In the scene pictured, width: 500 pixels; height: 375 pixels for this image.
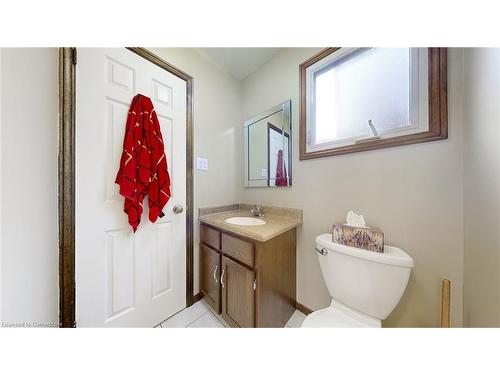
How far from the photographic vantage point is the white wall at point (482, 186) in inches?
19.9

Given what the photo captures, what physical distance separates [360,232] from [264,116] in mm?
1203

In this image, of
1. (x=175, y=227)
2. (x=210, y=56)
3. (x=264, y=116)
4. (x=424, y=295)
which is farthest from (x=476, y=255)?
(x=210, y=56)

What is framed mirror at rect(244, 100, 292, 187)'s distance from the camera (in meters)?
1.28

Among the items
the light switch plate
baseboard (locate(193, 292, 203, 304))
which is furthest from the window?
baseboard (locate(193, 292, 203, 304))

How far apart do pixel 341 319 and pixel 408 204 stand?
0.67m

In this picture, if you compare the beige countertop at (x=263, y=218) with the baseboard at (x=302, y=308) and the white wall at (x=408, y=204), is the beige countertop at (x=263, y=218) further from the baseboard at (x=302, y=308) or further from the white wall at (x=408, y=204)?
the baseboard at (x=302, y=308)

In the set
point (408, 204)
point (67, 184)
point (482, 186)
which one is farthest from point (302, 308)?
point (67, 184)

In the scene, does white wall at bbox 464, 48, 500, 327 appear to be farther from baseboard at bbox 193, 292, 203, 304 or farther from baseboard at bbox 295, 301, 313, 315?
baseboard at bbox 193, 292, 203, 304

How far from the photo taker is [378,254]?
69 cm

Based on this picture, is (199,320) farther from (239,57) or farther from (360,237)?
(239,57)

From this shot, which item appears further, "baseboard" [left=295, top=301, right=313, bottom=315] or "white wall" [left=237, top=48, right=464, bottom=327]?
"baseboard" [left=295, top=301, right=313, bottom=315]

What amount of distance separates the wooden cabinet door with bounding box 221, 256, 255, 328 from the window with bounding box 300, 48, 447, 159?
923 mm

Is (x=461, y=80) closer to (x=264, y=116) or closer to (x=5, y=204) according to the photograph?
(x=264, y=116)
